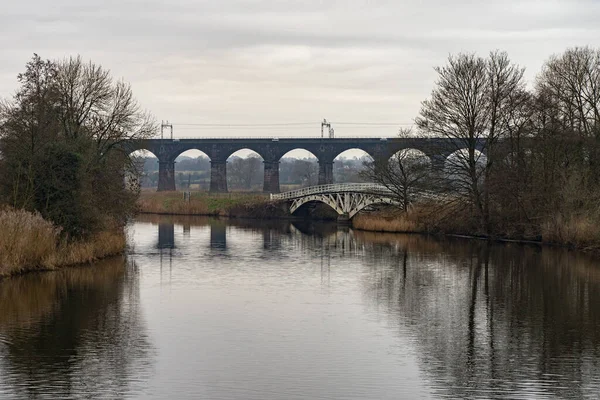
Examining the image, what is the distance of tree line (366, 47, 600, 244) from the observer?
49812 mm

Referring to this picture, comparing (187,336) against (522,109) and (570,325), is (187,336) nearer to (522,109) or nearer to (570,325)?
(570,325)

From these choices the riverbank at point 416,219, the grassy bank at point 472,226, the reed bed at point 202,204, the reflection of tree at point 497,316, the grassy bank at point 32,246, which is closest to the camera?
the reflection of tree at point 497,316

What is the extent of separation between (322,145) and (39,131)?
3187 inches

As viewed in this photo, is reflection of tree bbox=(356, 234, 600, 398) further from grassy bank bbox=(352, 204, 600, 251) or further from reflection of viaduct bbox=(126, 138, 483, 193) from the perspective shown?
reflection of viaduct bbox=(126, 138, 483, 193)

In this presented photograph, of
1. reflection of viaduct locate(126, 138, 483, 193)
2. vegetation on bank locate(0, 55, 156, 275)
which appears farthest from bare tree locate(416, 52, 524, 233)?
A: reflection of viaduct locate(126, 138, 483, 193)

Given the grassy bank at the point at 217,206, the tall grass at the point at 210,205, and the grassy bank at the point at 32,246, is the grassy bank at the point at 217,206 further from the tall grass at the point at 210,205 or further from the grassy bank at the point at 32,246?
the grassy bank at the point at 32,246

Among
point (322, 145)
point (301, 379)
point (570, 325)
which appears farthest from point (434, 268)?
point (322, 145)

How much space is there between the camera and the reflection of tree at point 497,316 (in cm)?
1803

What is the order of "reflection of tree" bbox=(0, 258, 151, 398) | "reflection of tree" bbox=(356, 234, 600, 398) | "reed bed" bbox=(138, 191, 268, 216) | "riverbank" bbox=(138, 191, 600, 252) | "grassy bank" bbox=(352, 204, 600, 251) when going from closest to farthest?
"reflection of tree" bbox=(0, 258, 151, 398) → "reflection of tree" bbox=(356, 234, 600, 398) → "grassy bank" bbox=(352, 204, 600, 251) → "riverbank" bbox=(138, 191, 600, 252) → "reed bed" bbox=(138, 191, 268, 216)

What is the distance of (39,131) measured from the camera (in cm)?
3541

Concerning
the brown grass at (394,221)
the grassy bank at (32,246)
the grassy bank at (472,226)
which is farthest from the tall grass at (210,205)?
the grassy bank at (32,246)

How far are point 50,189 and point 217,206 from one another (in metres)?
53.6

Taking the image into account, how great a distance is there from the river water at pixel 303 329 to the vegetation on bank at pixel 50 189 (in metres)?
1.15

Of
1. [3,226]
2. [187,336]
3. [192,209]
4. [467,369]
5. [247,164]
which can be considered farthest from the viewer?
[247,164]
